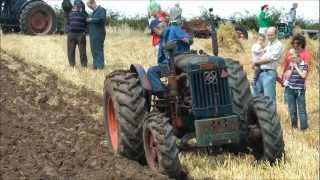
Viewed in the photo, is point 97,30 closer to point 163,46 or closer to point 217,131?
point 163,46

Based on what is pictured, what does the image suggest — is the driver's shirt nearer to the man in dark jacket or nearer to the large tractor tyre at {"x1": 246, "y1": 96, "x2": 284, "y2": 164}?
the large tractor tyre at {"x1": 246, "y1": 96, "x2": 284, "y2": 164}

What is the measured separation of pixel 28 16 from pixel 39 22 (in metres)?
0.82

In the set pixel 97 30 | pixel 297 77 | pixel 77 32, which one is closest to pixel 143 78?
pixel 297 77

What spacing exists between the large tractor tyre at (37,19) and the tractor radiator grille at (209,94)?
15.7 meters

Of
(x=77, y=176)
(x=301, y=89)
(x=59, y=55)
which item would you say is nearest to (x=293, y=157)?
(x=77, y=176)

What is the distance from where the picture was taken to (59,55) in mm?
17922

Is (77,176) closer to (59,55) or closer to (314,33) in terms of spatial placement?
(59,55)

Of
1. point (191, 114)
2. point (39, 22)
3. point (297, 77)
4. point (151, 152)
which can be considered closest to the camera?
point (151, 152)

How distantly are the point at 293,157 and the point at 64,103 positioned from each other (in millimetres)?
5265

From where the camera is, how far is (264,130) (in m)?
7.31

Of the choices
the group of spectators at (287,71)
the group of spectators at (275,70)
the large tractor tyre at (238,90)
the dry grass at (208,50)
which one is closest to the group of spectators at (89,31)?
the dry grass at (208,50)

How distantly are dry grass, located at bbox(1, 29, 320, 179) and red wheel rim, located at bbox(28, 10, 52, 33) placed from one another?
1.12 meters

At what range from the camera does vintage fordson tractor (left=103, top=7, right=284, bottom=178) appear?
728 cm

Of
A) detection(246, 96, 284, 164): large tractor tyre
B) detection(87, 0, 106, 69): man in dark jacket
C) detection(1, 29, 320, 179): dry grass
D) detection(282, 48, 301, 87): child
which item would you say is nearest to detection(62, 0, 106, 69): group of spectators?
detection(87, 0, 106, 69): man in dark jacket
